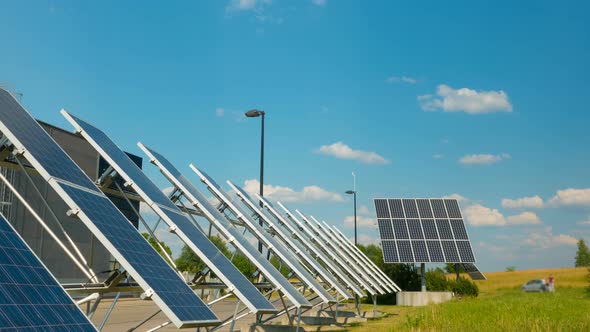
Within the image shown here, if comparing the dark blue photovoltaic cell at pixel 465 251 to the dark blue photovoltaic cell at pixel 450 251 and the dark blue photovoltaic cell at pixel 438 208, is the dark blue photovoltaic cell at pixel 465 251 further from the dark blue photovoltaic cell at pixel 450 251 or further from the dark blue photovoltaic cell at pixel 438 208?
the dark blue photovoltaic cell at pixel 438 208

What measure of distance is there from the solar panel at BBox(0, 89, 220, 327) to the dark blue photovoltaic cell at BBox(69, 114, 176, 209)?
1.57m

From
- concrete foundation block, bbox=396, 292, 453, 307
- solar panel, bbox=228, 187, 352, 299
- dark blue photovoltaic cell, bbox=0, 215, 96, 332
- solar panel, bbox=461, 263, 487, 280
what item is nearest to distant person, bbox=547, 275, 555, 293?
solar panel, bbox=461, 263, 487, 280

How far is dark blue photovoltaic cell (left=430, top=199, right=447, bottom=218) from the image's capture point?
4356 centimetres

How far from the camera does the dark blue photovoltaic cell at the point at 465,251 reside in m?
39.0

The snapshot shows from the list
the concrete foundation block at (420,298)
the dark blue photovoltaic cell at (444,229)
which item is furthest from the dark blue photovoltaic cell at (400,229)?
the concrete foundation block at (420,298)

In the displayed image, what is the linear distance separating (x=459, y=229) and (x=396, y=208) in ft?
14.5

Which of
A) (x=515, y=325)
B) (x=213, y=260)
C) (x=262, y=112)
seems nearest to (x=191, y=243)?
(x=213, y=260)

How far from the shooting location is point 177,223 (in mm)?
12547

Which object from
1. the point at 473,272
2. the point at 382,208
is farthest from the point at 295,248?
the point at 473,272

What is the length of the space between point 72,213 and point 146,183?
4884mm

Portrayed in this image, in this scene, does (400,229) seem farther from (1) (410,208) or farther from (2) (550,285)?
(2) (550,285)

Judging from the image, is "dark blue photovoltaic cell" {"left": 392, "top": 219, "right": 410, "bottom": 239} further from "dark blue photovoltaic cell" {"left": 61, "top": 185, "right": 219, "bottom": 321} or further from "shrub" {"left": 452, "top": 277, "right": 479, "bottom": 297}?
"dark blue photovoltaic cell" {"left": 61, "top": 185, "right": 219, "bottom": 321}

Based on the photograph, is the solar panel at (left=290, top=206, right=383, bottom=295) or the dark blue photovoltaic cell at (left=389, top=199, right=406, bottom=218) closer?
the solar panel at (left=290, top=206, right=383, bottom=295)

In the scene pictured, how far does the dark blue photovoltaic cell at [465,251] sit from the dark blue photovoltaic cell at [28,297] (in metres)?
34.6
